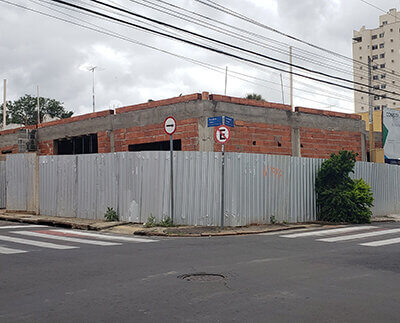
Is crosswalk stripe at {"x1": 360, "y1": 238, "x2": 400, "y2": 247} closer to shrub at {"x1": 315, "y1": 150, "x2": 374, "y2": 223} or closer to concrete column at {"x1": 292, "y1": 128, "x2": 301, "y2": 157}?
shrub at {"x1": 315, "y1": 150, "x2": 374, "y2": 223}

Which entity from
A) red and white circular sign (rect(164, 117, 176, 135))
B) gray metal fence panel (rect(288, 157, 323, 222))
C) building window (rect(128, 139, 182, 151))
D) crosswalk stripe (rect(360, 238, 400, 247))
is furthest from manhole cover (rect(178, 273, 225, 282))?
building window (rect(128, 139, 182, 151))

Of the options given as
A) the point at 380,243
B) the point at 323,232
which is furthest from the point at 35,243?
the point at 380,243

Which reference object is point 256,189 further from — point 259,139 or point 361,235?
point 361,235

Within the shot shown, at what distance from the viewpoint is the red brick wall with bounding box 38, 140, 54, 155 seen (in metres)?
20.8

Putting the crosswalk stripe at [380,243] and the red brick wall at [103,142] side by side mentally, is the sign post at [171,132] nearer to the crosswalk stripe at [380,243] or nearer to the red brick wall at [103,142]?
the crosswalk stripe at [380,243]

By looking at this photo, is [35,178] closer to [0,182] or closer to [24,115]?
[0,182]

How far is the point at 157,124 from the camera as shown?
636 inches

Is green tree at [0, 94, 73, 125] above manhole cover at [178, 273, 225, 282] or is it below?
above

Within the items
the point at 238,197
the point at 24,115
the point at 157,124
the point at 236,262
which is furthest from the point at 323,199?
the point at 24,115

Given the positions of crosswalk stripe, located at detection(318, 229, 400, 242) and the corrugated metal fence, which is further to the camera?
the corrugated metal fence

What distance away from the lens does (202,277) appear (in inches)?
252

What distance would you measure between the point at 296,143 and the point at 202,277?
1223 cm

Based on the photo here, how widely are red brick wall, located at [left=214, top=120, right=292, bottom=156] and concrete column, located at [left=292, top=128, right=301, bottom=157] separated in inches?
10.6

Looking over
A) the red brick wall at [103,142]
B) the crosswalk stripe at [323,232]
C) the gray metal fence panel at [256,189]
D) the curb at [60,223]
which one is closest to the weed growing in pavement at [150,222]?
the curb at [60,223]
